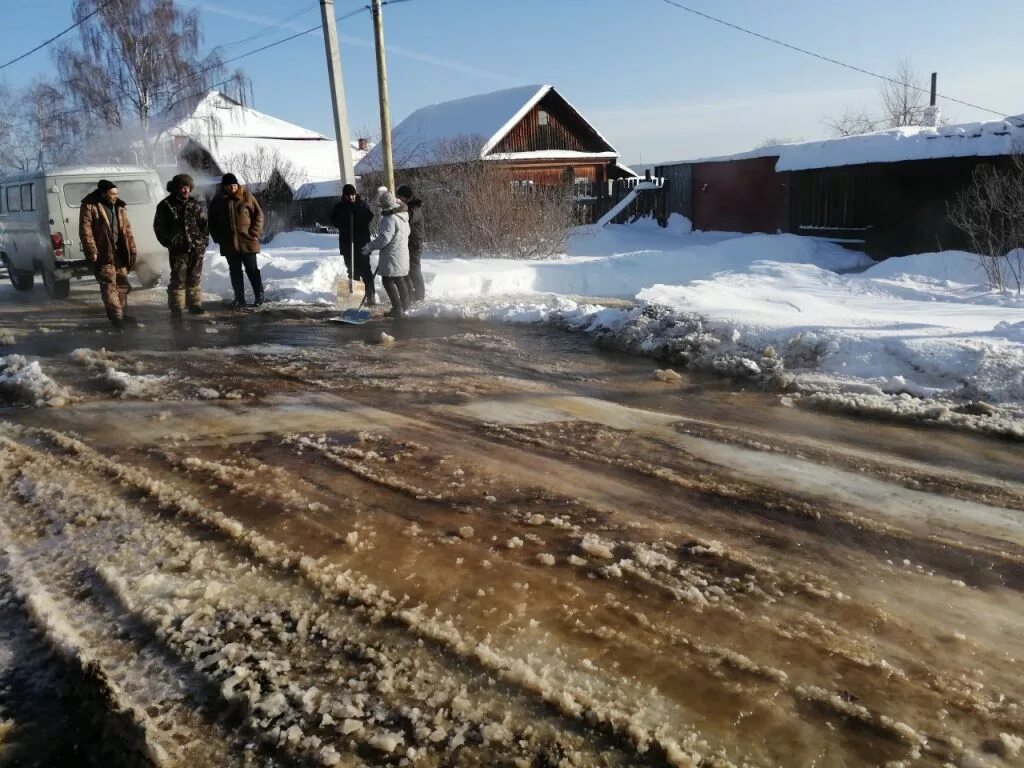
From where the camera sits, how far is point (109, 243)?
28.0 ft

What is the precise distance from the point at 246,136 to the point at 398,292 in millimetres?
33215

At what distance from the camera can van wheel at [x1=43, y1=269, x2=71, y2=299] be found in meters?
11.4

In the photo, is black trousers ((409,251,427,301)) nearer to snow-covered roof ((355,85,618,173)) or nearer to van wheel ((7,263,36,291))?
van wheel ((7,263,36,291))

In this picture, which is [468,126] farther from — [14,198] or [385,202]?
[385,202]

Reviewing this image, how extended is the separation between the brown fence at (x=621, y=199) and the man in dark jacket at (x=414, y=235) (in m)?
15.7

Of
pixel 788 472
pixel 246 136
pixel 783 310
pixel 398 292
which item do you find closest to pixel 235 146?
pixel 246 136

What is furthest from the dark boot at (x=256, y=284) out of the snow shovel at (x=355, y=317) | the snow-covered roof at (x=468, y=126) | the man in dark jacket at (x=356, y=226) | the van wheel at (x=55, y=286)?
→ the snow-covered roof at (x=468, y=126)

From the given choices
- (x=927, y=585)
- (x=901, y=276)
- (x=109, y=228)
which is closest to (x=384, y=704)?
(x=927, y=585)

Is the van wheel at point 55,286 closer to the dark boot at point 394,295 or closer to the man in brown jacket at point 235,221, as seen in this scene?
the man in brown jacket at point 235,221

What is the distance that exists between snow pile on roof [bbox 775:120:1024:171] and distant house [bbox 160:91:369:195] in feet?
70.6

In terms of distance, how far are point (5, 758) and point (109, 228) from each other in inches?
308

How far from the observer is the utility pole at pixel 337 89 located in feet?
42.3

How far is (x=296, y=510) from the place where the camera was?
11.5 ft

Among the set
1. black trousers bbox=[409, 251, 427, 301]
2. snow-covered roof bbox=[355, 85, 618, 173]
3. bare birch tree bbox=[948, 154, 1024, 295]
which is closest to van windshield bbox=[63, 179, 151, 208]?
black trousers bbox=[409, 251, 427, 301]
